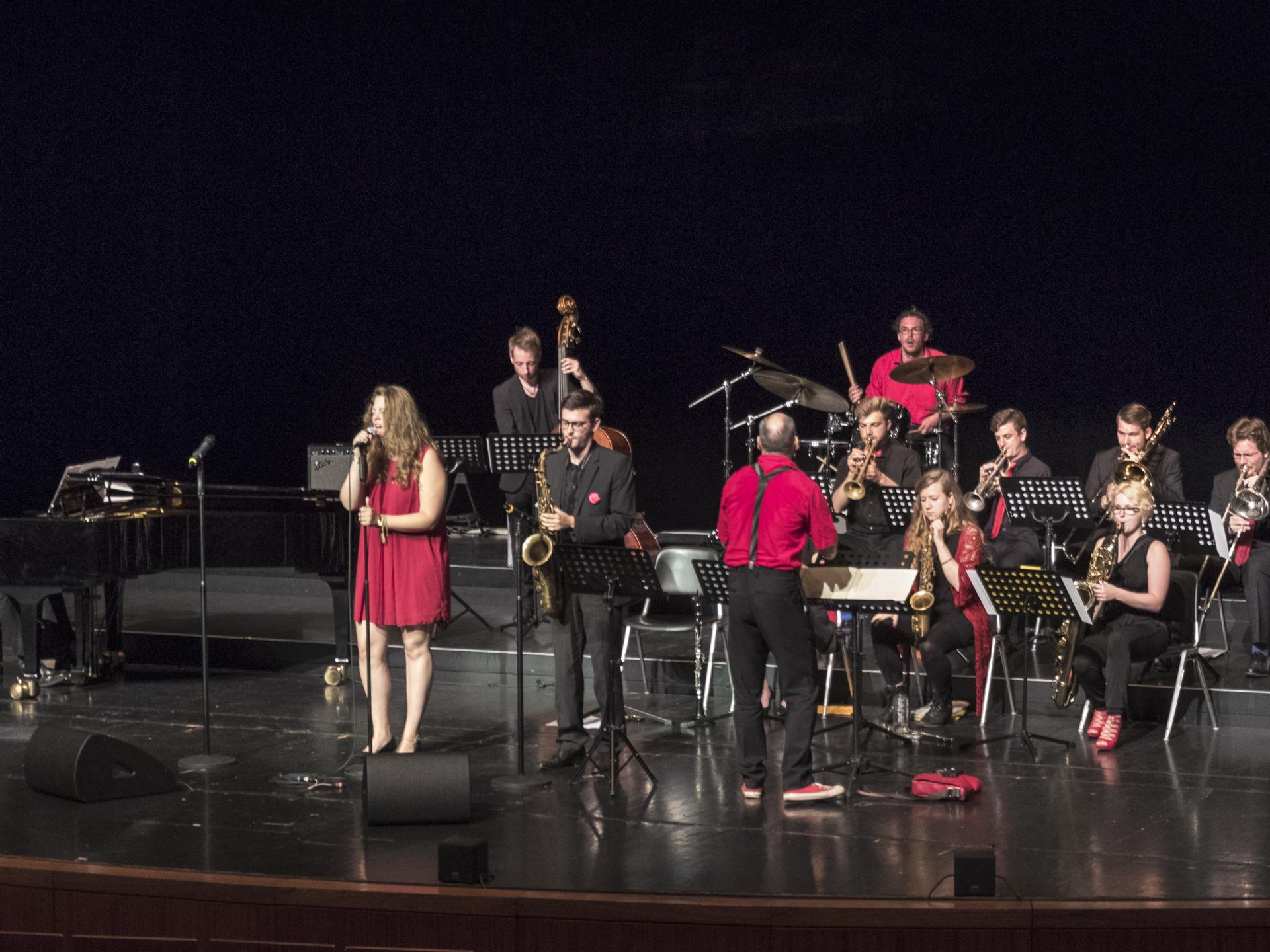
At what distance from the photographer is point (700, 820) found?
6098 millimetres

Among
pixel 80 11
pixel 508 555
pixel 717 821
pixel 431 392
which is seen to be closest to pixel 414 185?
pixel 431 392

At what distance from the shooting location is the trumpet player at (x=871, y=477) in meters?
8.38

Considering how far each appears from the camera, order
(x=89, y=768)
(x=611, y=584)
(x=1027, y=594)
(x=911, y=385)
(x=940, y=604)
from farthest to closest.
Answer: (x=911, y=385), (x=940, y=604), (x=1027, y=594), (x=611, y=584), (x=89, y=768)

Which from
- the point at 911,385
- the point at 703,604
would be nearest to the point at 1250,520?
the point at 911,385

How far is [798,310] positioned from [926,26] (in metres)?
2.23

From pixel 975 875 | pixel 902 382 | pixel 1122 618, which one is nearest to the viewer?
pixel 975 875

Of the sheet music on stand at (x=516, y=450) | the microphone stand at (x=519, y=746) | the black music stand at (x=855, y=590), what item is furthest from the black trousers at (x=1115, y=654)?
the sheet music on stand at (x=516, y=450)

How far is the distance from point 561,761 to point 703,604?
1663mm

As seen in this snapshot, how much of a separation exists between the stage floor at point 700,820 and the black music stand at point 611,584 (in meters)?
0.16

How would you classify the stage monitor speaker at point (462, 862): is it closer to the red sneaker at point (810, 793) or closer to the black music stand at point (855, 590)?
the red sneaker at point (810, 793)

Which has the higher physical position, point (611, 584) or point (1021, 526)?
point (1021, 526)

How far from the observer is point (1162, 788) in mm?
6590

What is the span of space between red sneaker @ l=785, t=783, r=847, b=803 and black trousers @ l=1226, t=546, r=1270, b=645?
306 cm

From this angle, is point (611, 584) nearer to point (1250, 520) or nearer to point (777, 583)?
point (777, 583)
